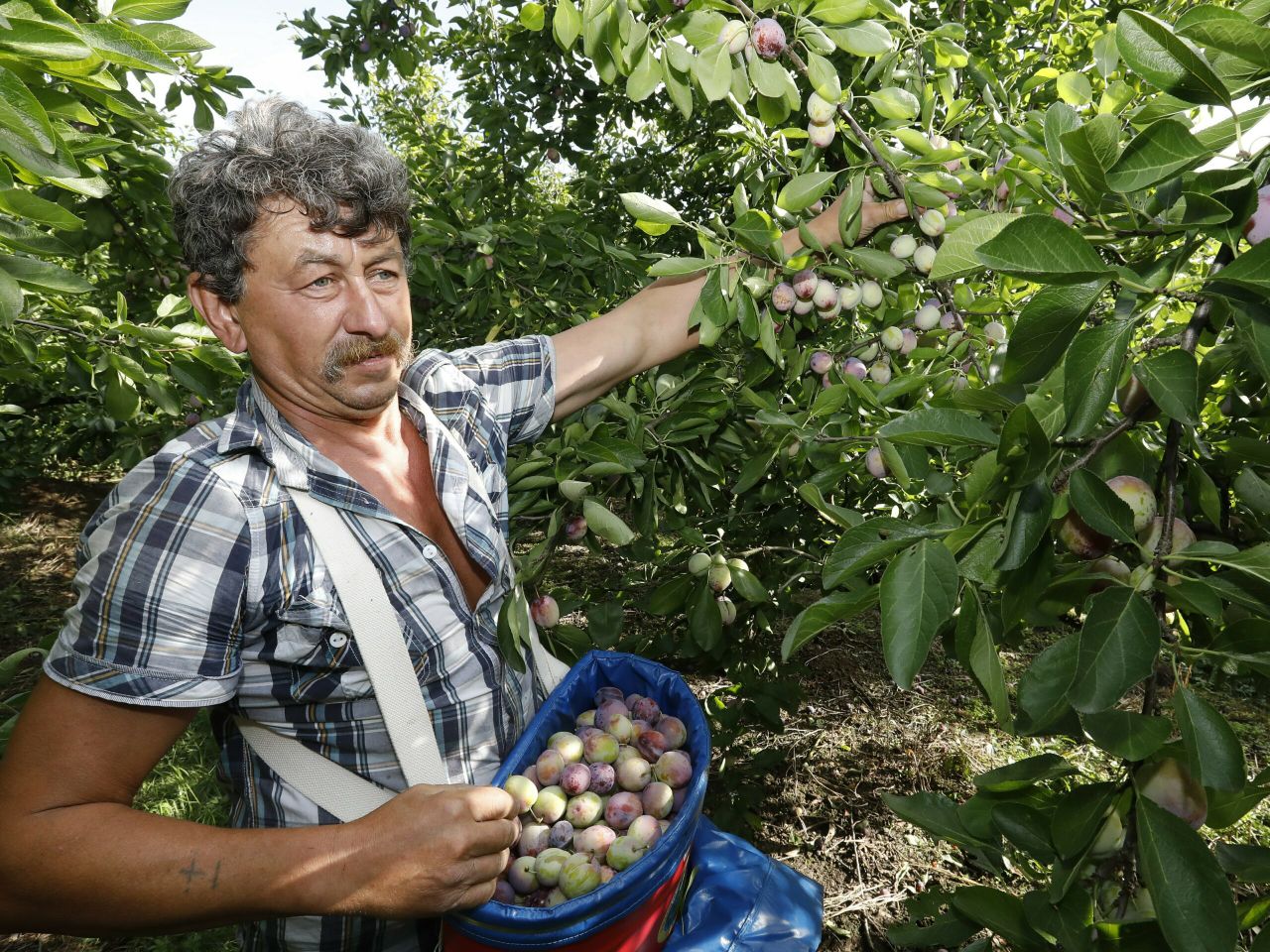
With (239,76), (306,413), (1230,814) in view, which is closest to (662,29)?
(306,413)

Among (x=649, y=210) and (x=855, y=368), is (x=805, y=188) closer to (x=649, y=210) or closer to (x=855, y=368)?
(x=649, y=210)

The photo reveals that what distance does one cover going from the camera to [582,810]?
49.6 inches

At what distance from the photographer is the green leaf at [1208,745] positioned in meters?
0.69

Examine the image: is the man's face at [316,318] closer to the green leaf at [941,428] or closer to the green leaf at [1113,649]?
the green leaf at [941,428]

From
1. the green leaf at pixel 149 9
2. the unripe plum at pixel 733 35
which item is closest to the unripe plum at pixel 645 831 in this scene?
the unripe plum at pixel 733 35

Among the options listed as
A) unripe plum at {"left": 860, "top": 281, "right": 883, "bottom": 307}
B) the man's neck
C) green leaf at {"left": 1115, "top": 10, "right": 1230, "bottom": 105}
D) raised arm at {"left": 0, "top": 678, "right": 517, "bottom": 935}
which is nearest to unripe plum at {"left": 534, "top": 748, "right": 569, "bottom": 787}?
raised arm at {"left": 0, "top": 678, "right": 517, "bottom": 935}

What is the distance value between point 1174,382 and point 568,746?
3.22ft

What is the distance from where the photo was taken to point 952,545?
0.86 metres

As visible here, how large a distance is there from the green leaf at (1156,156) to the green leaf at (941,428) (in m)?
0.24

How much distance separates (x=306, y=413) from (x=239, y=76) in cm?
174

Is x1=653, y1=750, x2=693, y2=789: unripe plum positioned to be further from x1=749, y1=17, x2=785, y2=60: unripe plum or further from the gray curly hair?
x1=749, y1=17, x2=785, y2=60: unripe plum

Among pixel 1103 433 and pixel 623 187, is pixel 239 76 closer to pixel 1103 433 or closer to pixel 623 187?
pixel 623 187

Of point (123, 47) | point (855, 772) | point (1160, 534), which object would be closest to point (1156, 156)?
point (1160, 534)

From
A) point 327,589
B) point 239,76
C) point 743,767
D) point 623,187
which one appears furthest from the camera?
point 623,187
